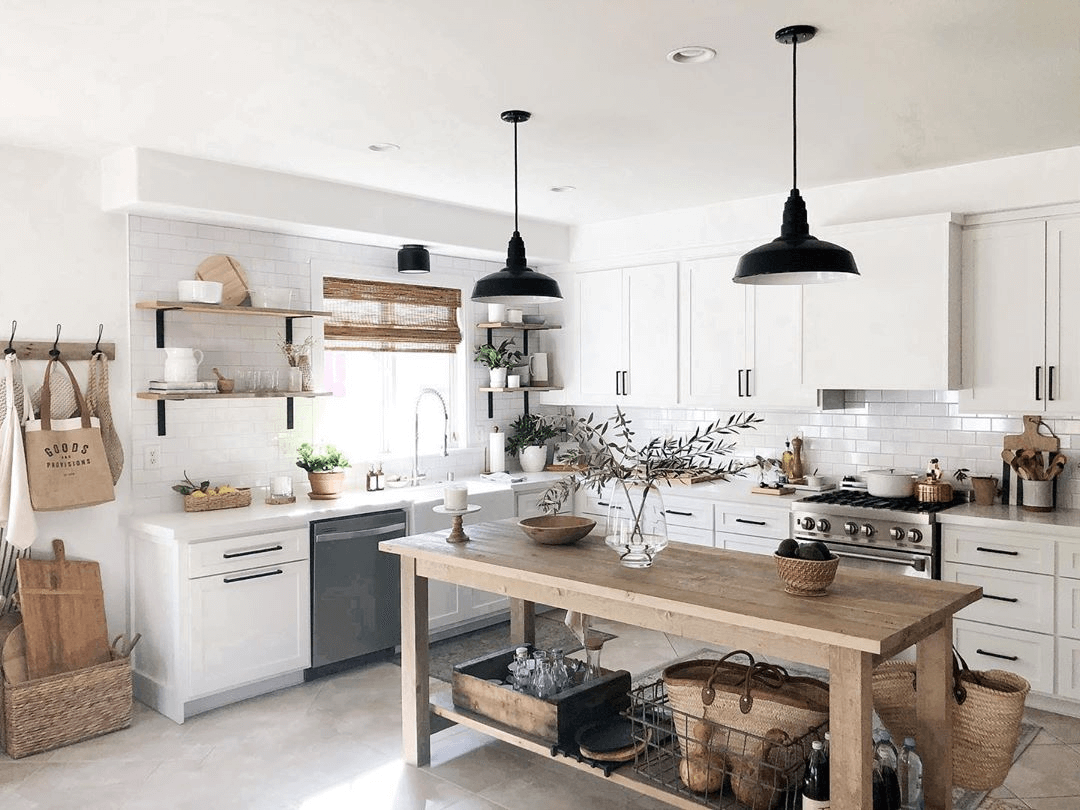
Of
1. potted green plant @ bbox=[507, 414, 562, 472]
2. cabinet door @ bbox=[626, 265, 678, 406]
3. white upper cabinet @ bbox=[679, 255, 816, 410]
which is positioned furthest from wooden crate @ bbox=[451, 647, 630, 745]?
potted green plant @ bbox=[507, 414, 562, 472]

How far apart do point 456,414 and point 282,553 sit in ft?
7.03

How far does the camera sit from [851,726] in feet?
8.40

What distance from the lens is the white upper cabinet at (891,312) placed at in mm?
4879

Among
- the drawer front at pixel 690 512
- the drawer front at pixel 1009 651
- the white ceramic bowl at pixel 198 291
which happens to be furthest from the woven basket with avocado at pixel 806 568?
the white ceramic bowl at pixel 198 291

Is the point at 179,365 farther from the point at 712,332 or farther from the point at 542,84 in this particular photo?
the point at 712,332

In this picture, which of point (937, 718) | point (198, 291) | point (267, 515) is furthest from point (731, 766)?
point (198, 291)

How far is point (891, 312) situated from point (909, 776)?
2.93 meters

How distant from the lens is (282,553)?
4.86 metres

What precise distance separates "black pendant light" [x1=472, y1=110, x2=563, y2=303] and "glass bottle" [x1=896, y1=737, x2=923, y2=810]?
2.21 metres

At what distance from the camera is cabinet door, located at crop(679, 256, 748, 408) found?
586 centimetres

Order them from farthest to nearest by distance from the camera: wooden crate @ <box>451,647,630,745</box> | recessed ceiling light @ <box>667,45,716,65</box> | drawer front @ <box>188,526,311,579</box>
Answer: drawer front @ <box>188,526,311,579</box> → wooden crate @ <box>451,647,630,745</box> → recessed ceiling light @ <box>667,45,716,65</box>

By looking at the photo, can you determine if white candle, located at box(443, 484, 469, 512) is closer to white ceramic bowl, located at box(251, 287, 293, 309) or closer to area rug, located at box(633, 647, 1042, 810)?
area rug, located at box(633, 647, 1042, 810)

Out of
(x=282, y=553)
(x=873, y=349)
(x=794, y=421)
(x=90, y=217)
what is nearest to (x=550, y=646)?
(x=282, y=553)

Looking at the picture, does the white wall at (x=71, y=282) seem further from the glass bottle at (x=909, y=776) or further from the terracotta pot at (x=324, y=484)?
the glass bottle at (x=909, y=776)
